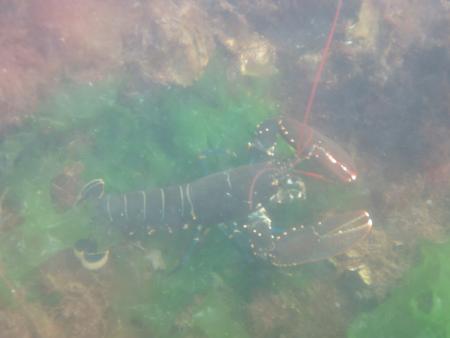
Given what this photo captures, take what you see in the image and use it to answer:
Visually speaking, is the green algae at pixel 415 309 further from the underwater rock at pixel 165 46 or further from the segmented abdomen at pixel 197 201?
the underwater rock at pixel 165 46

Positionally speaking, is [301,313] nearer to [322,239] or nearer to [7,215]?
[322,239]

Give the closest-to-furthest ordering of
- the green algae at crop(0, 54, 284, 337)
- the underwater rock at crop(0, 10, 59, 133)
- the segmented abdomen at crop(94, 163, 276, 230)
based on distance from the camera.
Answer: the green algae at crop(0, 54, 284, 337)
the underwater rock at crop(0, 10, 59, 133)
the segmented abdomen at crop(94, 163, 276, 230)

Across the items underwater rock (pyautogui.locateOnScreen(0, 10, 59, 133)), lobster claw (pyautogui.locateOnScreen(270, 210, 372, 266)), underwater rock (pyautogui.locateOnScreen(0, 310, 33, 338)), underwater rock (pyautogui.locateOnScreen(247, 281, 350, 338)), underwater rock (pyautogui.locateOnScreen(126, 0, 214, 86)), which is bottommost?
underwater rock (pyautogui.locateOnScreen(0, 310, 33, 338))

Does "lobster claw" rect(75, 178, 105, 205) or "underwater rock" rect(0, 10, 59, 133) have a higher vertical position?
"underwater rock" rect(0, 10, 59, 133)

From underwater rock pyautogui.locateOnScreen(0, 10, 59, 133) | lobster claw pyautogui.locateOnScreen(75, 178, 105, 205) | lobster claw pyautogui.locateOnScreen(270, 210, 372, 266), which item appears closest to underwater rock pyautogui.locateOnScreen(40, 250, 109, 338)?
lobster claw pyautogui.locateOnScreen(75, 178, 105, 205)

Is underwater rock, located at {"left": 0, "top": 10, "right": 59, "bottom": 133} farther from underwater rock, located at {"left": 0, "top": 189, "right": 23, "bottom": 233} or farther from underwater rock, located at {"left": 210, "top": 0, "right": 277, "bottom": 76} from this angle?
underwater rock, located at {"left": 210, "top": 0, "right": 277, "bottom": 76}

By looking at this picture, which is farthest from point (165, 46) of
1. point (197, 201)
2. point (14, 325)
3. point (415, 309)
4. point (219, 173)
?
point (415, 309)
